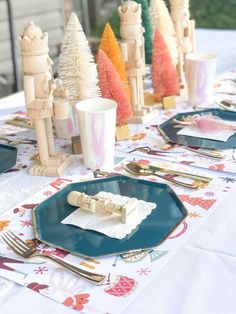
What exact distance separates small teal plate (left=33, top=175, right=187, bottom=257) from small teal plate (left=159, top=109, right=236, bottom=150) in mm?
208

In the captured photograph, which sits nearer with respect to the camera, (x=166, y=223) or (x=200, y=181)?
(x=166, y=223)

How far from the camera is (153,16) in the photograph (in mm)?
1252

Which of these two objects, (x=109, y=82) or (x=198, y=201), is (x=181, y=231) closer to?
(x=198, y=201)

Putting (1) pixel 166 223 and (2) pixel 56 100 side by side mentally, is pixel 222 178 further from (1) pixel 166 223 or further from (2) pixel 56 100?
(2) pixel 56 100

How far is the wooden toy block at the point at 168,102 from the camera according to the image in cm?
123

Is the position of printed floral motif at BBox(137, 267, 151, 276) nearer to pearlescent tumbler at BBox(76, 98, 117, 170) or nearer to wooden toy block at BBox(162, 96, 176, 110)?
pearlescent tumbler at BBox(76, 98, 117, 170)

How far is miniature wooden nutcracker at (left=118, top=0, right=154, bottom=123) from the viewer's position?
3.62ft

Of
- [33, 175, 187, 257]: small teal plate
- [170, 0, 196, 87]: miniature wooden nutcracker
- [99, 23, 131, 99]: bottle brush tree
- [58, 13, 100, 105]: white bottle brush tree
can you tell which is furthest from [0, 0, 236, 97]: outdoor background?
[33, 175, 187, 257]: small teal plate

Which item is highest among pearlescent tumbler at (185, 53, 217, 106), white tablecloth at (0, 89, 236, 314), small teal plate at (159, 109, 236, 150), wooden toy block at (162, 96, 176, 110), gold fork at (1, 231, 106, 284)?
pearlescent tumbler at (185, 53, 217, 106)

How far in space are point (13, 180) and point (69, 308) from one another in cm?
40

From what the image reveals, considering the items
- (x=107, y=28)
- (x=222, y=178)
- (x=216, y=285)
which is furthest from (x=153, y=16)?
(x=216, y=285)

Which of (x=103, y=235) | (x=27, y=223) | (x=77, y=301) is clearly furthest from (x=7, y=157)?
(x=77, y=301)

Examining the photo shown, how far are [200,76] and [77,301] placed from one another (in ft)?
2.54

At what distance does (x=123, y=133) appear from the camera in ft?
3.51
